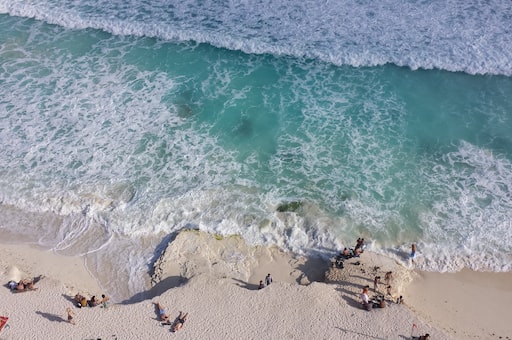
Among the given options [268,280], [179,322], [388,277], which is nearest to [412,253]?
[388,277]

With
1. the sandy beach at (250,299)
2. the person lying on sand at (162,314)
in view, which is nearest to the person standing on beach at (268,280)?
the sandy beach at (250,299)

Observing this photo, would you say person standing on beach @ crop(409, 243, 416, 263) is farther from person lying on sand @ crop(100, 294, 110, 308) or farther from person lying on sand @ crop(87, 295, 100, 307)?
person lying on sand @ crop(87, 295, 100, 307)

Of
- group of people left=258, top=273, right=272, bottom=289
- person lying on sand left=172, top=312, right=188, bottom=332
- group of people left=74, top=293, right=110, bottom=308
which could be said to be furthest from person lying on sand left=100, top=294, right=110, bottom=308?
group of people left=258, top=273, right=272, bottom=289

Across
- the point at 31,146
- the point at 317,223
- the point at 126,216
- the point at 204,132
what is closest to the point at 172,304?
the point at 126,216

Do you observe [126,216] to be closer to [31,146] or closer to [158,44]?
[31,146]

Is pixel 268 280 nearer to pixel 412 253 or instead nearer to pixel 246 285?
pixel 246 285

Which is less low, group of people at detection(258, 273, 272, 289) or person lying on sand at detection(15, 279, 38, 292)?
group of people at detection(258, 273, 272, 289)

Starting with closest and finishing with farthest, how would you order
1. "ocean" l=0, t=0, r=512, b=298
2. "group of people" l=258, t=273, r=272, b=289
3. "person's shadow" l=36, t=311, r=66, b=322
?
"person's shadow" l=36, t=311, r=66, b=322 < "group of people" l=258, t=273, r=272, b=289 < "ocean" l=0, t=0, r=512, b=298
